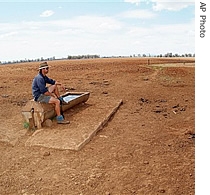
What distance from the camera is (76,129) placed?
5703 millimetres

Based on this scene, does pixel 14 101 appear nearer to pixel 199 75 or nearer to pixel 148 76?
pixel 148 76

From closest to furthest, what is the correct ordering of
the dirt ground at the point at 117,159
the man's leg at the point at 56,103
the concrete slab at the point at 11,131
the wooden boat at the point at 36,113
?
the dirt ground at the point at 117,159
the concrete slab at the point at 11,131
the wooden boat at the point at 36,113
the man's leg at the point at 56,103

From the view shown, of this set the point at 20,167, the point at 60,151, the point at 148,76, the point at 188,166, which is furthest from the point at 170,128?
the point at 148,76

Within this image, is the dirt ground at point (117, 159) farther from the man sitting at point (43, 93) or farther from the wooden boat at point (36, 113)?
the man sitting at point (43, 93)

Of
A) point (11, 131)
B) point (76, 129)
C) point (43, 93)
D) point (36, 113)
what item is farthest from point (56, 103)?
point (11, 131)

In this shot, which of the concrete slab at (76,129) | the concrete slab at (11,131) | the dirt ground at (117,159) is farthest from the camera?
the concrete slab at (11,131)

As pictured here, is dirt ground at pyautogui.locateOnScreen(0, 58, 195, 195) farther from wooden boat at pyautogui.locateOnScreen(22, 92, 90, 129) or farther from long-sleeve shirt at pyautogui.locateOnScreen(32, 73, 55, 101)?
long-sleeve shirt at pyautogui.locateOnScreen(32, 73, 55, 101)

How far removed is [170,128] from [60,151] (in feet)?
7.96

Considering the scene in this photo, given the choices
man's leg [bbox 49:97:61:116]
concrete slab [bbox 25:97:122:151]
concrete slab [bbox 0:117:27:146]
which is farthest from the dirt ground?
man's leg [bbox 49:97:61:116]

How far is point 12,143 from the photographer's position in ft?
17.7

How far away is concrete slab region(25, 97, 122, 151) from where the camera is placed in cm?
509

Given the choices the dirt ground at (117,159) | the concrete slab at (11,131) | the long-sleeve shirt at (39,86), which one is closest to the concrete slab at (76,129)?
the dirt ground at (117,159)

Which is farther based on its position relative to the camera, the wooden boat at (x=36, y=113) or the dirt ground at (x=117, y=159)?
the wooden boat at (x=36, y=113)

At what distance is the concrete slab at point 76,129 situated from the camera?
5.09 m
